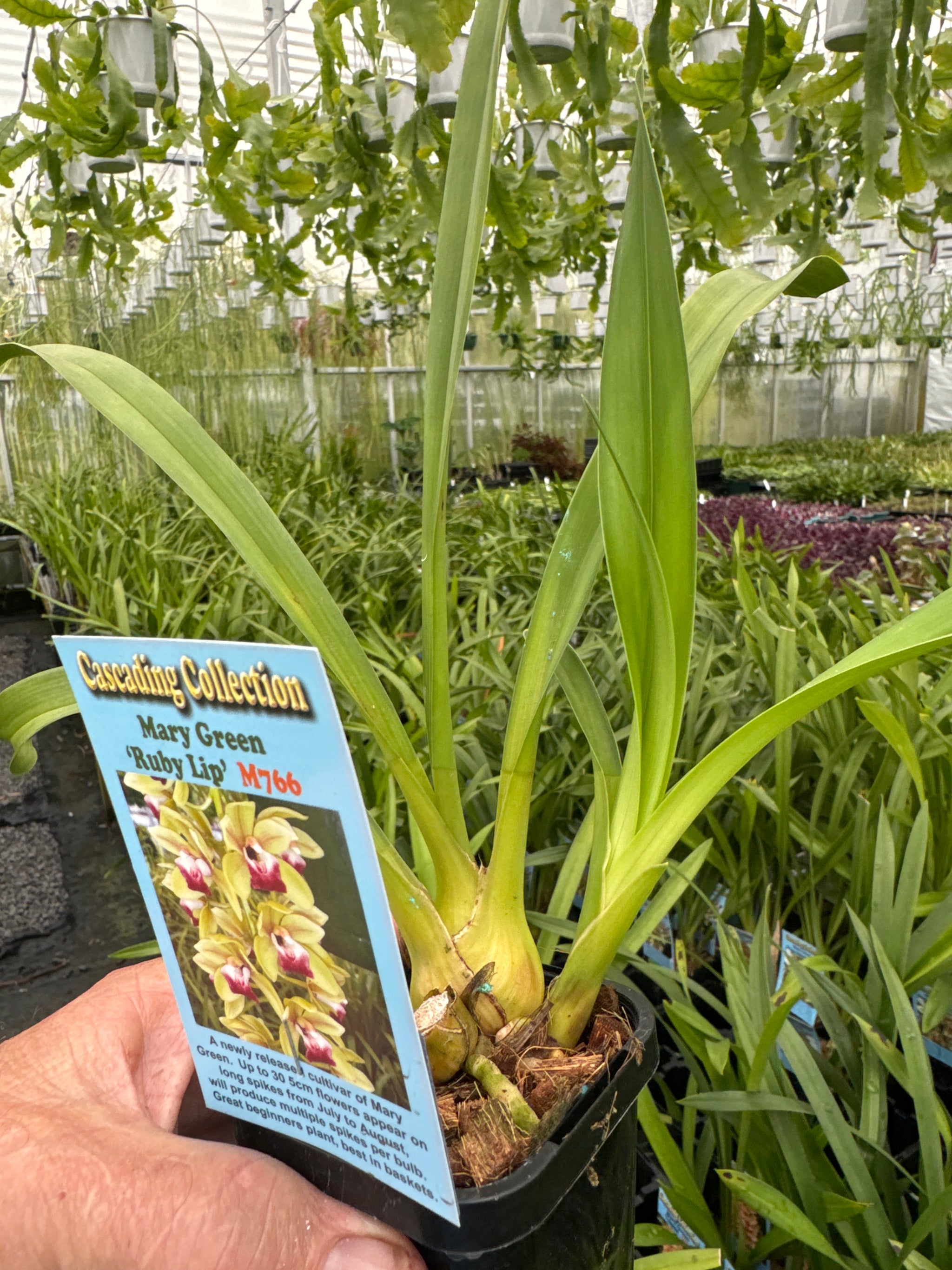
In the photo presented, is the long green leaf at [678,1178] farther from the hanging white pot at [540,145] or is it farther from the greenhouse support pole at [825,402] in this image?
the greenhouse support pole at [825,402]

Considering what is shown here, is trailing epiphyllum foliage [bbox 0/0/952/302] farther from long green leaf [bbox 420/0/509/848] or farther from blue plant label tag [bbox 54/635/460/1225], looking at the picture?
blue plant label tag [bbox 54/635/460/1225]

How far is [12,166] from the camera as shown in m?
1.71

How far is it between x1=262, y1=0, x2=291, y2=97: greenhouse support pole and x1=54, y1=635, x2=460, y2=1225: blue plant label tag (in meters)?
3.87

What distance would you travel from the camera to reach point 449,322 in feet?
1.48

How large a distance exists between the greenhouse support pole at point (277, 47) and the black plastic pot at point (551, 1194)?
395cm

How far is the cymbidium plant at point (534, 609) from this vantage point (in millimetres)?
415

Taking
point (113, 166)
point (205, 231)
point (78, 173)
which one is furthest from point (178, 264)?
point (113, 166)

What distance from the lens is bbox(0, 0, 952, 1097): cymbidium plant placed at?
42 centimetres

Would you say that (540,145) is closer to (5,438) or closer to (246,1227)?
(246,1227)

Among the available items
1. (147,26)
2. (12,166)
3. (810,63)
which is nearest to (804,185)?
(810,63)

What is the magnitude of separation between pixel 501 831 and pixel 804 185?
5.91ft

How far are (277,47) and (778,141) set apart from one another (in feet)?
8.54

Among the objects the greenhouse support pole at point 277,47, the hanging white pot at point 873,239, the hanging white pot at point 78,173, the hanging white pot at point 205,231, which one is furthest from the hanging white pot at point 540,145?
the hanging white pot at point 873,239

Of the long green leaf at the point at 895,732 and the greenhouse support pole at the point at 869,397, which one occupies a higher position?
the greenhouse support pole at the point at 869,397
